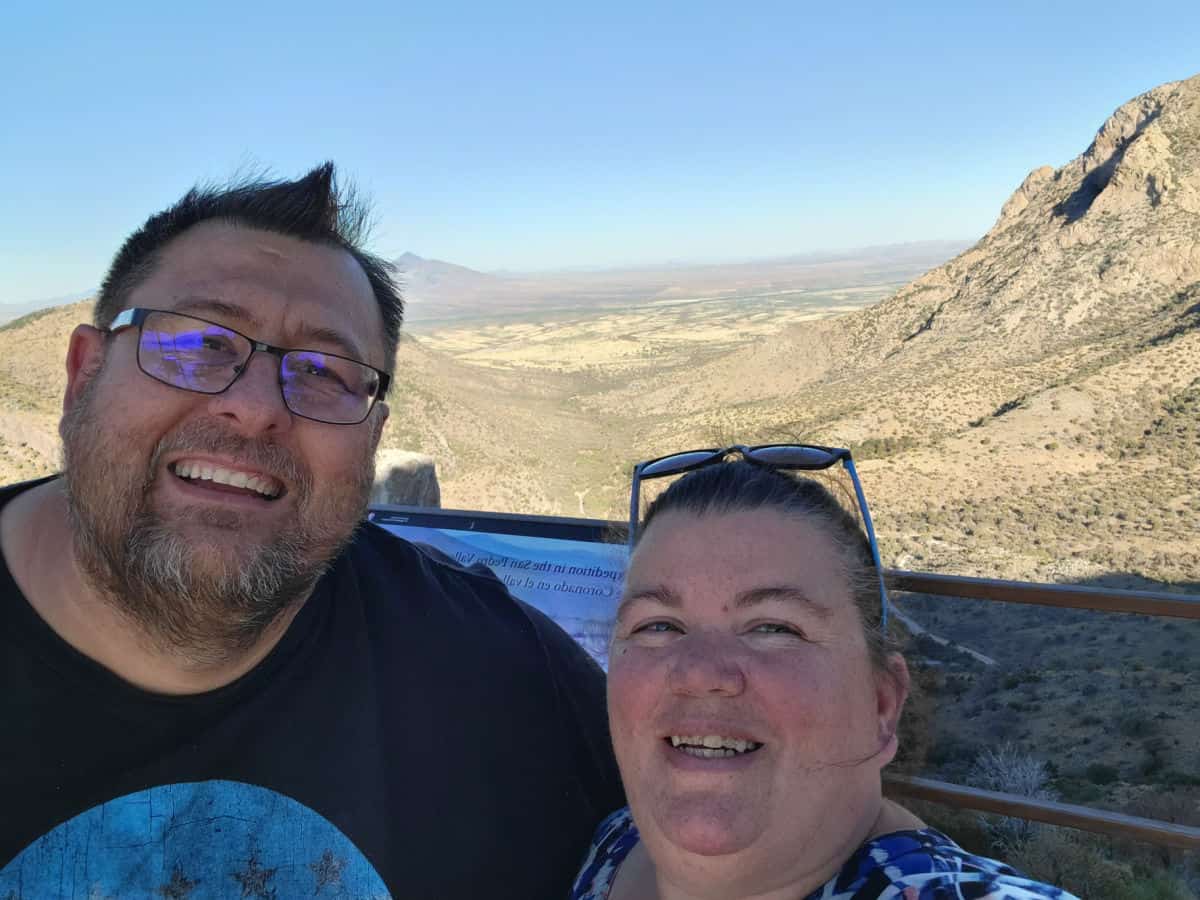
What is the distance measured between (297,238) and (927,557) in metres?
18.4

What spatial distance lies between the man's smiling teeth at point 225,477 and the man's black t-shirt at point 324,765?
32cm

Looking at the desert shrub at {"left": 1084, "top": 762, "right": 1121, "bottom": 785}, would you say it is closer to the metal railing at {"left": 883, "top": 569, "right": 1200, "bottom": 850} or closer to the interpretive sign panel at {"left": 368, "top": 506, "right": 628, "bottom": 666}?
the metal railing at {"left": 883, "top": 569, "right": 1200, "bottom": 850}

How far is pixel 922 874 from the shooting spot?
1.39 meters

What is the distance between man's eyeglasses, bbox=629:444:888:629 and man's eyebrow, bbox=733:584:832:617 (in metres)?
0.22

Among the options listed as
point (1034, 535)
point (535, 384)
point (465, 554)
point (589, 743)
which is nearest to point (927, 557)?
point (1034, 535)

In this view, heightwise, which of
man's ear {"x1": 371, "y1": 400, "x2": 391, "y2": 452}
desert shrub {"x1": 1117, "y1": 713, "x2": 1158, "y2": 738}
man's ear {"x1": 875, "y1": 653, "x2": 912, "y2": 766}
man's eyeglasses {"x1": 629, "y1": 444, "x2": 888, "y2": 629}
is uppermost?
man's ear {"x1": 371, "y1": 400, "x2": 391, "y2": 452}

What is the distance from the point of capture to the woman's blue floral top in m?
1.29

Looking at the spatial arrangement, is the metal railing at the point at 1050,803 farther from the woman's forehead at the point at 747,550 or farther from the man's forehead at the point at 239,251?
the man's forehead at the point at 239,251

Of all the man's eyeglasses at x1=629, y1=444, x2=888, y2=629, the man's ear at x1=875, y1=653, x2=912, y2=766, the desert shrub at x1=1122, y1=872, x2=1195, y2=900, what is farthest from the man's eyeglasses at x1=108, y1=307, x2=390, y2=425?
the desert shrub at x1=1122, y1=872, x2=1195, y2=900

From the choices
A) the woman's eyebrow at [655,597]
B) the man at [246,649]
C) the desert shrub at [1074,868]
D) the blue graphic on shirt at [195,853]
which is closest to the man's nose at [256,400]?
the man at [246,649]

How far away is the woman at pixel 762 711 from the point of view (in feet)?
5.00

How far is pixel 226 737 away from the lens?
1.79 meters

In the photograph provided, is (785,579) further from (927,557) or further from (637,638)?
(927,557)

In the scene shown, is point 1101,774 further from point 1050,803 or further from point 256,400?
point 256,400
